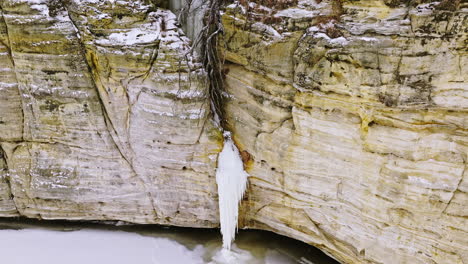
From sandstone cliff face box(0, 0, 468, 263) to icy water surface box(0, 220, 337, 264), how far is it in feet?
0.96

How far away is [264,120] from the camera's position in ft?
15.7

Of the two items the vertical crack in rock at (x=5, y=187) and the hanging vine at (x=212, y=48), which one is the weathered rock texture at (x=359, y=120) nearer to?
the hanging vine at (x=212, y=48)

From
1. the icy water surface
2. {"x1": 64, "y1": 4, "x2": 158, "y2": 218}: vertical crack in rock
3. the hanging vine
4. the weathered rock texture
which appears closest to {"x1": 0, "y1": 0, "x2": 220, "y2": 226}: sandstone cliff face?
{"x1": 64, "y1": 4, "x2": 158, "y2": 218}: vertical crack in rock

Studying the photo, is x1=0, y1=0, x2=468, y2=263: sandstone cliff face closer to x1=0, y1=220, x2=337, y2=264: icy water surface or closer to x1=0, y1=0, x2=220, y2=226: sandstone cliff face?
x1=0, y1=0, x2=220, y2=226: sandstone cliff face

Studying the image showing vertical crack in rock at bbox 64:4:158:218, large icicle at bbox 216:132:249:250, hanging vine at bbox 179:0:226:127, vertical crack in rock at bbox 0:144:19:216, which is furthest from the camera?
vertical crack in rock at bbox 0:144:19:216

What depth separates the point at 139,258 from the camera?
530 centimetres

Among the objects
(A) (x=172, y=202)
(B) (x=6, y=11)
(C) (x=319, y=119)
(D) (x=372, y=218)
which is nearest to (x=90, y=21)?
(B) (x=6, y=11)

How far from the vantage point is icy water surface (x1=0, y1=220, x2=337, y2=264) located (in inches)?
208

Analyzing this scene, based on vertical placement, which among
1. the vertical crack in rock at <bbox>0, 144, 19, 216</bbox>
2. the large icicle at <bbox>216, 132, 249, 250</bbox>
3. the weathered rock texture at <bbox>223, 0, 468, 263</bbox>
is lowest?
the vertical crack in rock at <bbox>0, 144, 19, 216</bbox>

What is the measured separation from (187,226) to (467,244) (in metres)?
3.57

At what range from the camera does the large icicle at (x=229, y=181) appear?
5094 mm

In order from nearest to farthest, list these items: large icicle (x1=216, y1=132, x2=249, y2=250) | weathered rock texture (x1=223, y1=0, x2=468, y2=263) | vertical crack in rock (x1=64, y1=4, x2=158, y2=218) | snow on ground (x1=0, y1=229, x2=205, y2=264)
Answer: weathered rock texture (x1=223, y1=0, x2=468, y2=263)
vertical crack in rock (x1=64, y1=4, x2=158, y2=218)
large icicle (x1=216, y1=132, x2=249, y2=250)
snow on ground (x1=0, y1=229, x2=205, y2=264)

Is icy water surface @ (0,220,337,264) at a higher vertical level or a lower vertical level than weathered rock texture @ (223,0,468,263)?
lower

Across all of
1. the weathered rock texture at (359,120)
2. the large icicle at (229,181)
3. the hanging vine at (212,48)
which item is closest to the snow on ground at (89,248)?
the large icicle at (229,181)
